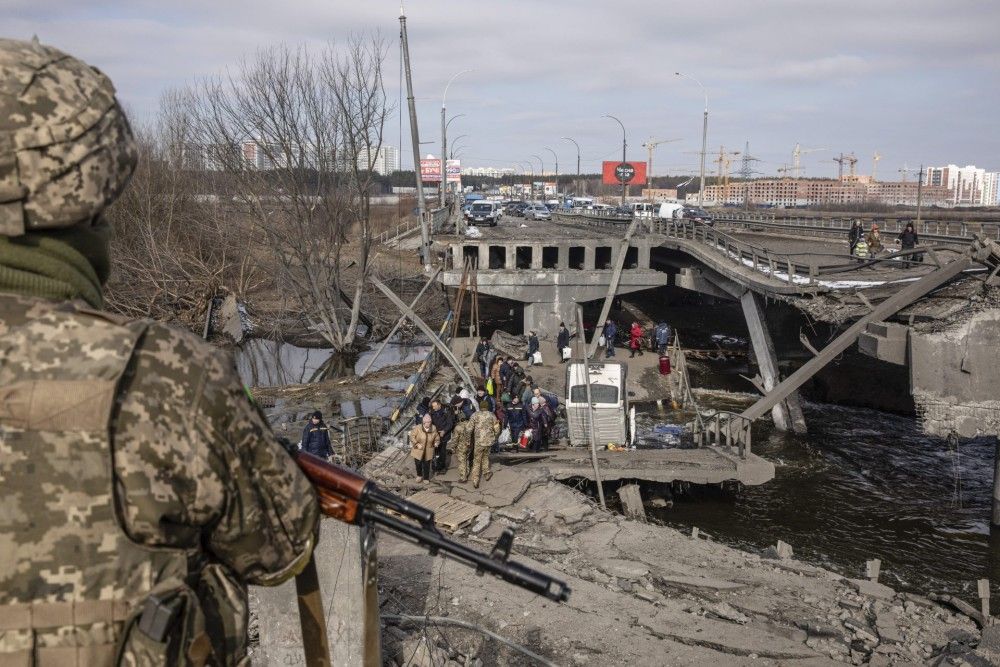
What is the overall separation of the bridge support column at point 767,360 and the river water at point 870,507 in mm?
756

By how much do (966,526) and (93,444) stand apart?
65.4 ft

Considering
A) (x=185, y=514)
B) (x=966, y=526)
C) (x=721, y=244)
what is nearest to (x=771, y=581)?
(x=966, y=526)

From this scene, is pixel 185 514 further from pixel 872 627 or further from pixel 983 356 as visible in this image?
pixel 983 356

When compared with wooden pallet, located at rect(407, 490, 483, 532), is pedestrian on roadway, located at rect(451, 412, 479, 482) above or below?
above

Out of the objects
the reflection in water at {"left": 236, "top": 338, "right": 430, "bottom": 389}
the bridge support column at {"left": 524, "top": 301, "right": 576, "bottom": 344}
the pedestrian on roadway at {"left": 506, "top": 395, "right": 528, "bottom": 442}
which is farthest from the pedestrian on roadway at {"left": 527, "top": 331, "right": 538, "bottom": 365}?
the pedestrian on roadway at {"left": 506, "top": 395, "right": 528, "bottom": 442}

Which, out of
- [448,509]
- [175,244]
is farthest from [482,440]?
[175,244]

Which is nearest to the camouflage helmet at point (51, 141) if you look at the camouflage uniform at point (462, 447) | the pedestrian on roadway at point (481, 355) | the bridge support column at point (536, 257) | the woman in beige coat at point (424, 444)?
the woman in beige coat at point (424, 444)

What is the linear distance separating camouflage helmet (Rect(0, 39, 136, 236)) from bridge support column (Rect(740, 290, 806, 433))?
25810 mm

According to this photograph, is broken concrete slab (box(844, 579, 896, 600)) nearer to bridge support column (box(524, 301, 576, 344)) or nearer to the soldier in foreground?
the soldier in foreground

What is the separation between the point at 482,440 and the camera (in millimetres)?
14328

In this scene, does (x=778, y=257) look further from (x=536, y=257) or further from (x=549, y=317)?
(x=536, y=257)

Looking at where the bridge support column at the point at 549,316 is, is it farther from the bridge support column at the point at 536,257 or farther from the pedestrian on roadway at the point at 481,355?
the pedestrian on roadway at the point at 481,355

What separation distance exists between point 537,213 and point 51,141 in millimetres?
73522

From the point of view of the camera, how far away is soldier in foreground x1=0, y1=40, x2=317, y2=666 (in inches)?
69.3
